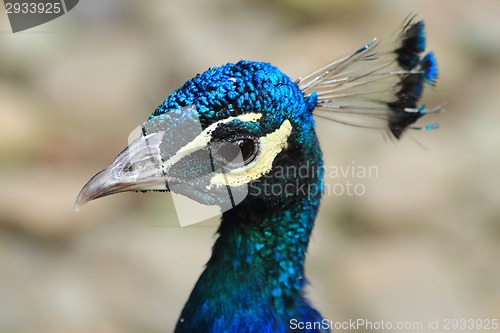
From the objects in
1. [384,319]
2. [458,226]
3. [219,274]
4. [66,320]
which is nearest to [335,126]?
[458,226]

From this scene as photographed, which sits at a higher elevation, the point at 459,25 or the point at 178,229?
the point at 459,25

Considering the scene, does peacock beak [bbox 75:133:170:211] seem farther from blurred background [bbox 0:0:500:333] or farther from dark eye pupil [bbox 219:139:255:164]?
blurred background [bbox 0:0:500:333]

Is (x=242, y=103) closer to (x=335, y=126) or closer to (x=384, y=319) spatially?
(x=384, y=319)

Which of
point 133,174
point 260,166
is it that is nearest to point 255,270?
point 260,166

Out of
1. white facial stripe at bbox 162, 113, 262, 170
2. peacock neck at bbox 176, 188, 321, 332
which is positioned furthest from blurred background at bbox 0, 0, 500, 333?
white facial stripe at bbox 162, 113, 262, 170

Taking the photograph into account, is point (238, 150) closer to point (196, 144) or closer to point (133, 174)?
point (196, 144)

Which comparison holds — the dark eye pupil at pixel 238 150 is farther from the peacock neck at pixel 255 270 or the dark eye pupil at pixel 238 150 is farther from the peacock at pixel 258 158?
the peacock neck at pixel 255 270
